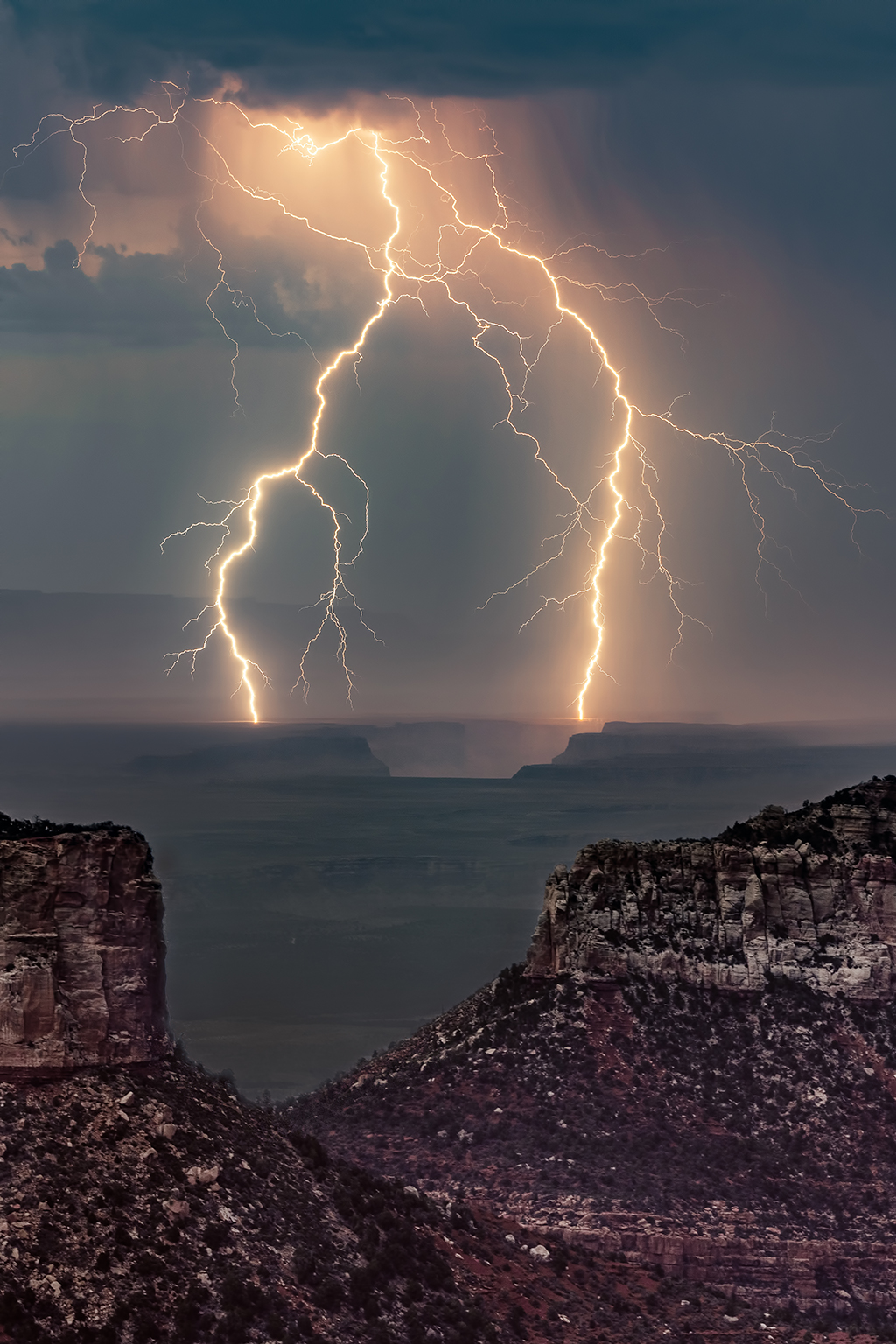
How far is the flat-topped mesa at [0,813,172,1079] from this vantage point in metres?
48.5

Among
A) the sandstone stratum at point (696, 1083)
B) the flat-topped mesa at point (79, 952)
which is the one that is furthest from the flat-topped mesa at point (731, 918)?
the flat-topped mesa at point (79, 952)

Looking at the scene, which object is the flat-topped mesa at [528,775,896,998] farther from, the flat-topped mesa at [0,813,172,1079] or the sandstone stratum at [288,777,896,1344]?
the flat-topped mesa at [0,813,172,1079]

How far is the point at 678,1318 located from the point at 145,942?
26.1m

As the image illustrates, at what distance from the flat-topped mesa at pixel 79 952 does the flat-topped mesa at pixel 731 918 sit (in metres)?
34.2

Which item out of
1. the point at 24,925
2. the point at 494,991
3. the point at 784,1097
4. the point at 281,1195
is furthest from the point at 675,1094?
the point at 24,925

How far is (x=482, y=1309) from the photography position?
5347cm

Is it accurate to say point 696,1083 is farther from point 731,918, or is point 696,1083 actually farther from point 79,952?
point 79,952

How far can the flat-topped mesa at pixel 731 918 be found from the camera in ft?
266

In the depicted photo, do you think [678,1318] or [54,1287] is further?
[678,1318]

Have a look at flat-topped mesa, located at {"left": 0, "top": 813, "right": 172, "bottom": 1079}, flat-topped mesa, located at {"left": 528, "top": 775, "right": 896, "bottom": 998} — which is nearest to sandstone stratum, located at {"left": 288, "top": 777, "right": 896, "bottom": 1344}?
flat-topped mesa, located at {"left": 528, "top": 775, "right": 896, "bottom": 998}

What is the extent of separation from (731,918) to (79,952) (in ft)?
135

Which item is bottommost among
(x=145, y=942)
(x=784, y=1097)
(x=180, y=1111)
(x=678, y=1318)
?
(x=678, y=1318)

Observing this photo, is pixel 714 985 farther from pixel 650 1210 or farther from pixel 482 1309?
pixel 482 1309

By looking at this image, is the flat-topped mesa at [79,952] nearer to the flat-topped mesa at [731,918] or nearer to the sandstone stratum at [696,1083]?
the sandstone stratum at [696,1083]
